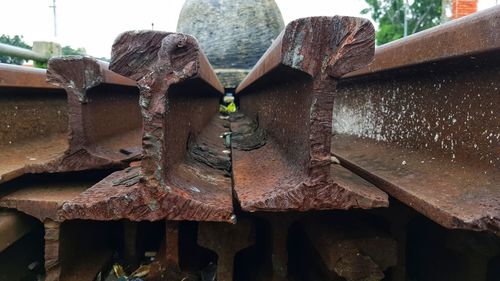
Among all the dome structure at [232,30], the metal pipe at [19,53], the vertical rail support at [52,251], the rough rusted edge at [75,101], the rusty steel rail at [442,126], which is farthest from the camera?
the dome structure at [232,30]

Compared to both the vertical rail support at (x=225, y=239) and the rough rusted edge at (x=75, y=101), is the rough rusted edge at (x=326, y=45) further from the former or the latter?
the rough rusted edge at (x=75, y=101)

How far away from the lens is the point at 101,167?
5.56ft

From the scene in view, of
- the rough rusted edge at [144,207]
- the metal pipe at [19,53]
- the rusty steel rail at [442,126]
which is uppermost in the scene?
the metal pipe at [19,53]

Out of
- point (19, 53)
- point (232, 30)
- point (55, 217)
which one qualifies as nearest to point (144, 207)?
point (55, 217)

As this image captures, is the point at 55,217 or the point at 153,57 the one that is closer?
the point at 153,57

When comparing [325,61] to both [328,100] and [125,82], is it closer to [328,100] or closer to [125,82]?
[328,100]

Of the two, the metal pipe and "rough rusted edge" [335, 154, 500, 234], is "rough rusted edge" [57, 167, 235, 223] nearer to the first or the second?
"rough rusted edge" [335, 154, 500, 234]

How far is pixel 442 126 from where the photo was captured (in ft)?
4.58

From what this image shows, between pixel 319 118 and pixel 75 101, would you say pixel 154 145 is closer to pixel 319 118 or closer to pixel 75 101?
pixel 319 118

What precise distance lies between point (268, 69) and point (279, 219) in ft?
1.96

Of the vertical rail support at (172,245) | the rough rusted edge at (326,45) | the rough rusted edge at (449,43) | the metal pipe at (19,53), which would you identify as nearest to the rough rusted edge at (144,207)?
the vertical rail support at (172,245)

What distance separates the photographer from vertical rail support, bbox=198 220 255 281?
1.34 metres

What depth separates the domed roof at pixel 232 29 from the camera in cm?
656

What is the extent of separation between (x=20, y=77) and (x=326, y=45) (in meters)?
1.51
